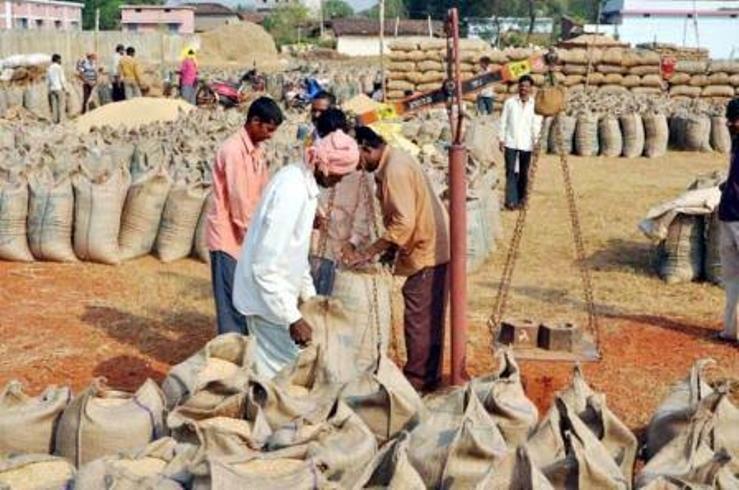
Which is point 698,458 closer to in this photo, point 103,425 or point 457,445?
point 457,445

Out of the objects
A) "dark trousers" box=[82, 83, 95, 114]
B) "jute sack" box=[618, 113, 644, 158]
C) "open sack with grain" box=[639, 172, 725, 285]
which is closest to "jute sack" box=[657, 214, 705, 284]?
"open sack with grain" box=[639, 172, 725, 285]

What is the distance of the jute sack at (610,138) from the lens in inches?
583

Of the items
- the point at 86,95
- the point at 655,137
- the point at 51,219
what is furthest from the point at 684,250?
the point at 86,95

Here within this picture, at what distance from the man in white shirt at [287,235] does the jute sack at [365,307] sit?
75 centimetres

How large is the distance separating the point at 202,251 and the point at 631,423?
3.90 m

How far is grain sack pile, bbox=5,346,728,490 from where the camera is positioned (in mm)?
2818

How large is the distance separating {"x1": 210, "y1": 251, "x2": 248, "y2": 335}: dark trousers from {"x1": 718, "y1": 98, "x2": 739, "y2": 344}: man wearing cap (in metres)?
2.96

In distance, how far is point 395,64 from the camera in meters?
19.6

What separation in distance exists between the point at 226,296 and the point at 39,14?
50.5m

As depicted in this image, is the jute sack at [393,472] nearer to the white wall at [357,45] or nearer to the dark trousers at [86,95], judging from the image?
the dark trousers at [86,95]

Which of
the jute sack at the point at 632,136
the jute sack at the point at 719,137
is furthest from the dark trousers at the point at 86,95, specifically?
the jute sack at the point at 719,137

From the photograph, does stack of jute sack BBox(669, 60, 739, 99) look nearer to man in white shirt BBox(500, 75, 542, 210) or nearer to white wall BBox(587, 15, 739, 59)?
man in white shirt BBox(500, 75, 542, 210)

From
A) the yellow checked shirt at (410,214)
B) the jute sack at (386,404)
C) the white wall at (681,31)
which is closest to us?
the jute sack at (386,404)

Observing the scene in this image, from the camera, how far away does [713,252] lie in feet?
23.9
